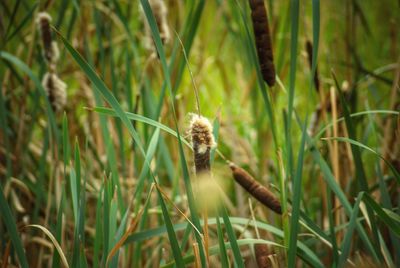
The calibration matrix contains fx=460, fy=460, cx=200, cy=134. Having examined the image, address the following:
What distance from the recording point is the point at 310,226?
2.87 ft

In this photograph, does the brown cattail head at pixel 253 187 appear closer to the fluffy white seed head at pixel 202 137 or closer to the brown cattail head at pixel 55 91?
the fluffy white seed head at pixel 202 137

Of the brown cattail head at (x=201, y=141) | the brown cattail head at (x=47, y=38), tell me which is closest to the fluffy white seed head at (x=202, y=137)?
the brown cattail head at (x=201, y=141)

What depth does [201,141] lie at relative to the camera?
0.63 m

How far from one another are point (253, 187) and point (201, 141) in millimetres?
209

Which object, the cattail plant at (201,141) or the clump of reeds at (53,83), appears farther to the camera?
the clump of reeds at (53,83)

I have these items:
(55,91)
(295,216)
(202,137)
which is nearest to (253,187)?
(295,216)

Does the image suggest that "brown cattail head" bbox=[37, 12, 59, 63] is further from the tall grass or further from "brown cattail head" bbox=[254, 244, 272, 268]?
"brown cattail head" bbox=[254, 244, 272, 268]

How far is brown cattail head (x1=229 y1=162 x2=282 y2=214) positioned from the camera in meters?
0.79

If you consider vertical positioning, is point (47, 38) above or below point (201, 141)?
above

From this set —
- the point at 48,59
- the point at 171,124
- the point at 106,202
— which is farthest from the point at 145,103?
the point at 106,202

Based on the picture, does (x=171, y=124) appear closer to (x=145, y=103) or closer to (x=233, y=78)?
(x=145, y=103)

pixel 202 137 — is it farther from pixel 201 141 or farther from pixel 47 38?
pixel 47 38

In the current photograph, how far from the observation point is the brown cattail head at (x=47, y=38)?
1040 mm

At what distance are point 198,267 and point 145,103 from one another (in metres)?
0.54
